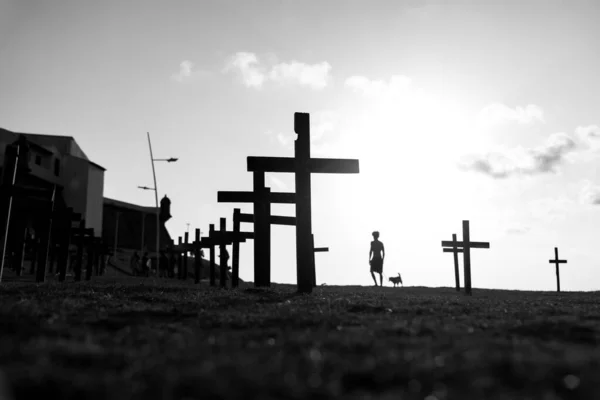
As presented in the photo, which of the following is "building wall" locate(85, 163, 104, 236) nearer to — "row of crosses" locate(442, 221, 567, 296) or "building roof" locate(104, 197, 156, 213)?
"building roof" locate(104, 197, 156, 213)

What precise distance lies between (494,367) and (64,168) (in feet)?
220

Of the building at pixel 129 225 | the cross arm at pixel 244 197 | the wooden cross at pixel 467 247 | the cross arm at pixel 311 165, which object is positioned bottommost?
the wooden cross at pixel 467 247

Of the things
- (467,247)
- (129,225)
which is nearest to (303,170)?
(467,247)

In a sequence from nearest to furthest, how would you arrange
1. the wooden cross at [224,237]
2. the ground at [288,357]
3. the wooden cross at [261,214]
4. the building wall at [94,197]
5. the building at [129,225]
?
1. the ground at [288,357]
2. the wooden cross at [261,214]
3. the wooden cross at [224,237]
4. the building wall at [94,197]
5. the building at [129,225]

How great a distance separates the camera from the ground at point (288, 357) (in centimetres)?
304

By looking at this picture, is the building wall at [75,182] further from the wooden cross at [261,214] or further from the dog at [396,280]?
the wooden cross at [261,214]

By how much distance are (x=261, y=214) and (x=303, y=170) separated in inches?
143

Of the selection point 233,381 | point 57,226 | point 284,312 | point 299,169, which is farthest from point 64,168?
point 233,381

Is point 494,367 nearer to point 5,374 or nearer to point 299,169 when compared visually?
point 5,374

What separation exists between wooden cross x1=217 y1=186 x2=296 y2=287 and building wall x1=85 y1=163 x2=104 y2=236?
50.8m

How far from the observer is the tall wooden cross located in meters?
13.9

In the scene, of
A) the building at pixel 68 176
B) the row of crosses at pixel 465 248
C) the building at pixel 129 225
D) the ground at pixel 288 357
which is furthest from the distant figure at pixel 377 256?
the building at pixel 129 225

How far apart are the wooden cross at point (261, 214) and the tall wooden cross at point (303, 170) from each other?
3.30 metres

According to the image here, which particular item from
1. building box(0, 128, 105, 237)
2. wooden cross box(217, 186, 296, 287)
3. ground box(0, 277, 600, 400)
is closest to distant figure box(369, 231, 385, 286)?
wooden cross box(217, 186, 296, 287)
